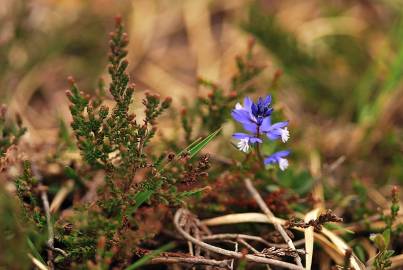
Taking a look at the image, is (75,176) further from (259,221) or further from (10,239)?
(259,221)

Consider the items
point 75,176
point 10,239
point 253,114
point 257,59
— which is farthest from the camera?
point 257,59

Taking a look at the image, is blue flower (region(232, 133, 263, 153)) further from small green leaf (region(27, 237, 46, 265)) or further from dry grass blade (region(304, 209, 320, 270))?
small green leaf (region(27, 237, 46, 265))

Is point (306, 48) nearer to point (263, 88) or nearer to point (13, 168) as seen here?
point (263, 88)

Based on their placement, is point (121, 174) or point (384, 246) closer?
point (121, 174)

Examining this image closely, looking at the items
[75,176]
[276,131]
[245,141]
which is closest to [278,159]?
[276,131]

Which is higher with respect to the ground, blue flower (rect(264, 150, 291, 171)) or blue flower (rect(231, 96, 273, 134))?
blue flower (rect(231, 96, 273, 134))

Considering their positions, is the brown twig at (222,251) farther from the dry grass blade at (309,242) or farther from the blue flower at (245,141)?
the blue flower at (245,141)

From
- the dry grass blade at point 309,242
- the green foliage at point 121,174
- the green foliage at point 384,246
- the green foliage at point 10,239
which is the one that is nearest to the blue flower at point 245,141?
the green foliage at point 121,174

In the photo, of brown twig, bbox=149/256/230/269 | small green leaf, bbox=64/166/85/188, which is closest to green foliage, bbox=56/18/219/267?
brown twig, bbox=149/256/230/269

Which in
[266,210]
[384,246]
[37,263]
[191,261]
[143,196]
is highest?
[266,210]
